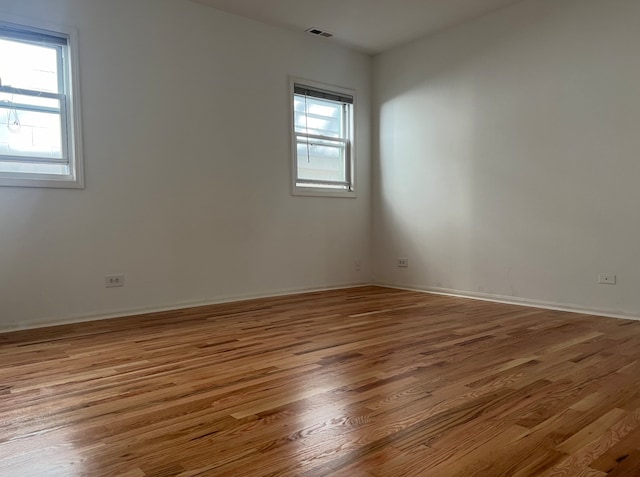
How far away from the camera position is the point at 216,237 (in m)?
4.81

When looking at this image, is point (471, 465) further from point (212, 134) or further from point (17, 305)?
point (212, 134)

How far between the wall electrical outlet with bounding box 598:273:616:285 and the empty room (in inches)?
1.5

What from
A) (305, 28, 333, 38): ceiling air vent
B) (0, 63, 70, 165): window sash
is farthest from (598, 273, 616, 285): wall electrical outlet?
(0, 63, 70, 165): window sash

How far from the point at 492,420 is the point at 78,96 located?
3.92 meters

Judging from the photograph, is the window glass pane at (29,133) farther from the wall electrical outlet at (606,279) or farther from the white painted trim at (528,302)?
the wall electrical outlet at (606,279)

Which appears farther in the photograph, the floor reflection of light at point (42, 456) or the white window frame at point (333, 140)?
the white window frame at point (333, 140)

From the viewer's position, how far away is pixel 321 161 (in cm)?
574

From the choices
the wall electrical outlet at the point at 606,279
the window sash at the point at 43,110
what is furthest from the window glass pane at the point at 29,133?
the wall electrical outlet at the point at 606,279

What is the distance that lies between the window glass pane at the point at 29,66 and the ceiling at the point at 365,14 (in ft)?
4.94

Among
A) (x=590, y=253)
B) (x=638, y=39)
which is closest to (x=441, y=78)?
(x=638, y=39)

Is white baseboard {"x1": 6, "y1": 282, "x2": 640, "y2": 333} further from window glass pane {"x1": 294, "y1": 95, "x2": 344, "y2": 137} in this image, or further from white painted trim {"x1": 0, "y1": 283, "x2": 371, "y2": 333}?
window glass pane {"x1": 294, "y1": 95, "x2": 344, "y2": 137}

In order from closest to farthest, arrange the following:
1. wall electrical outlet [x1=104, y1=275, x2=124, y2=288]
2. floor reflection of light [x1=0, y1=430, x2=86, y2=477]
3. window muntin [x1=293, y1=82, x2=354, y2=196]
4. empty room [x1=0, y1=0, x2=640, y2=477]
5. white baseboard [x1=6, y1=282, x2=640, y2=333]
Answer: floor reflection of light [x1=0, y1=430, x2=86, y2=477], empty room [x1=0, y1=0, x2=640, y2=477], white baseboard [x1=6, y1=282, x2=640, y2=333], wall electrical outlet [x1=104, y1=275, x2=124, y2=288], window muntin [x1=293, y1=82, x2=354, y2=196]

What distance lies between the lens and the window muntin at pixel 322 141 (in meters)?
5.51

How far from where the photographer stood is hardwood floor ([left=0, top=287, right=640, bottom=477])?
63.0 inches
